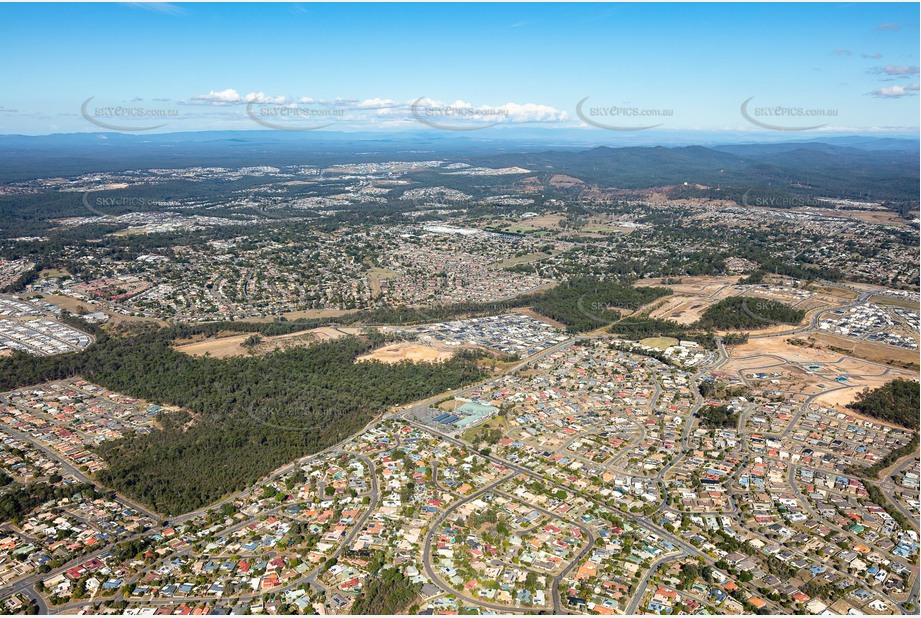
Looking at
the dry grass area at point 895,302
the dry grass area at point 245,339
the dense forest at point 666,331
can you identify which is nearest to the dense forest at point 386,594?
the dry grass area at point 245,339

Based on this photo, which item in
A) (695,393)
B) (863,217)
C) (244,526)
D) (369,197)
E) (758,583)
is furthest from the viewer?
(369,197)

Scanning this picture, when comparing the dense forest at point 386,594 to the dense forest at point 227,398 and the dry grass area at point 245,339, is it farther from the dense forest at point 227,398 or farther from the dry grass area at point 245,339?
the dry grass area at point 245,339

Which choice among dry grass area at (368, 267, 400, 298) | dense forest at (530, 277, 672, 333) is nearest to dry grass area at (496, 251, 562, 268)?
dense forest at (530, 277, 672, 333)

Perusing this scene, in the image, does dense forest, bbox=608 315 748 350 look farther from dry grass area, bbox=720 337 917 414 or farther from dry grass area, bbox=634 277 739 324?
dry grass area, bbox=634 277 739 324

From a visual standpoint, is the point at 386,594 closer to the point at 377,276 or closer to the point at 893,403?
the point at 893,403

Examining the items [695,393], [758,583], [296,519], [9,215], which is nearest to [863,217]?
[695,393]

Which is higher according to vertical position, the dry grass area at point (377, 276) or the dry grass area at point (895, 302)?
the dry grass area at point (895, 302)

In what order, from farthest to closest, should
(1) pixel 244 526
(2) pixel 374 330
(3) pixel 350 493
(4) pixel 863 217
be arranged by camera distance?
(4) pixel 863 217, (2) pixel 374 330, (3) pixel 350 493, (1) pixel 244 526

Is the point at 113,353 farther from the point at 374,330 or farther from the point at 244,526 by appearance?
the point at 244,526
